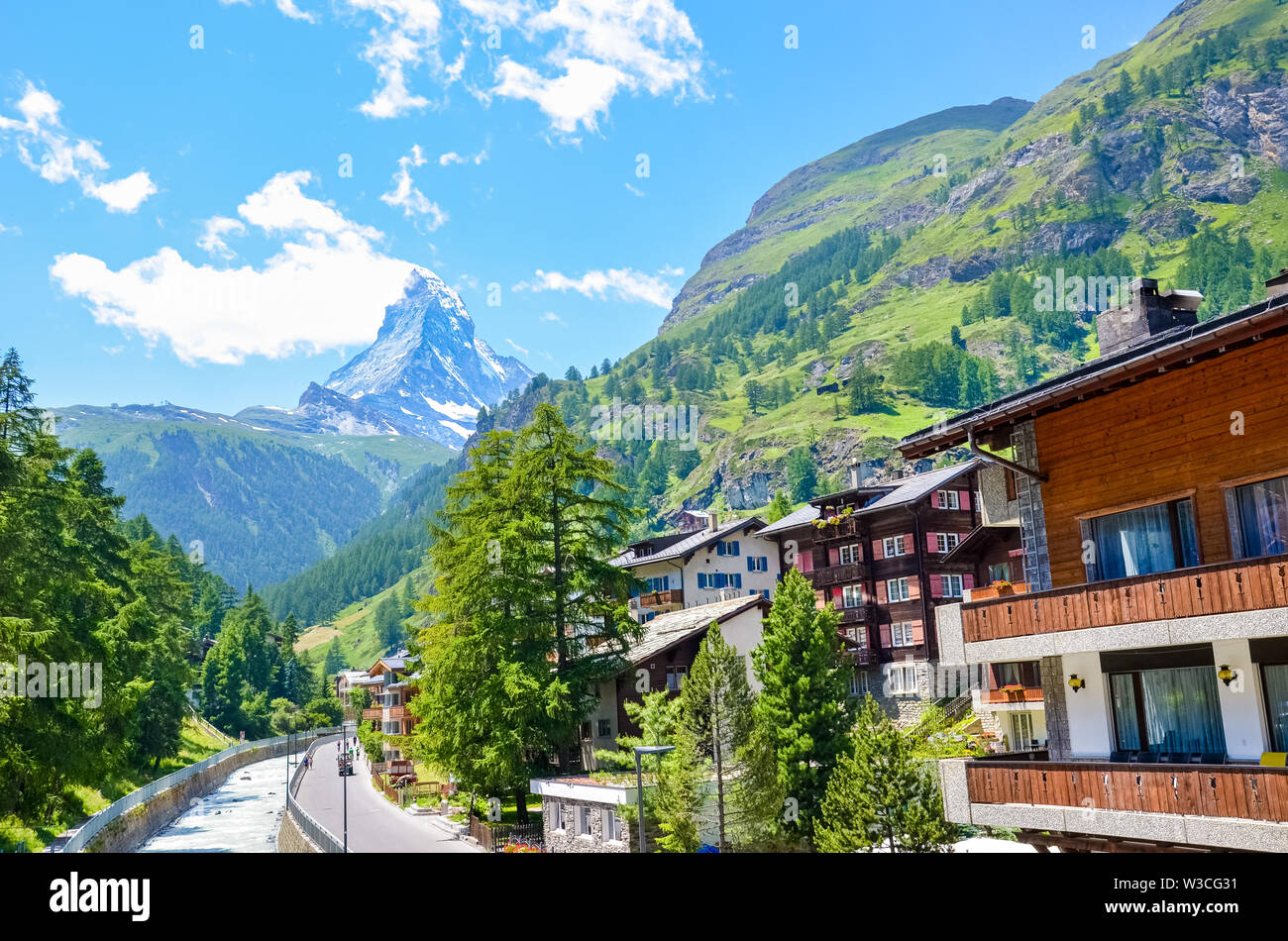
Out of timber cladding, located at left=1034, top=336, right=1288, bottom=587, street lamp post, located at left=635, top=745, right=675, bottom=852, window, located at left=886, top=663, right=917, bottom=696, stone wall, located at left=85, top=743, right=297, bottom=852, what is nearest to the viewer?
timber cladding, located at left=1034, top=336, right=1288, bottom=587

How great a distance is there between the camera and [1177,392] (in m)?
18.0

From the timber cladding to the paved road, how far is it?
106 feet

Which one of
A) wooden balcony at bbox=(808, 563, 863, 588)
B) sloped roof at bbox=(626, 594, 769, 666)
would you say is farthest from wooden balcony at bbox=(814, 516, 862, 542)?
sloped roof at bbox=(626, 594, 769, 666)

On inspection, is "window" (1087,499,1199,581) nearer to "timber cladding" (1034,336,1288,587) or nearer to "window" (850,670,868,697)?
"timber cladding" (1034,336,1288,587)

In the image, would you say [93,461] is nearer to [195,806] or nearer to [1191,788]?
[195,806]

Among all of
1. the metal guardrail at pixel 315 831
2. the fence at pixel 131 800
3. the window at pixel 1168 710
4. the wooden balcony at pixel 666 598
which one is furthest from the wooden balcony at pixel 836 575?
the window at pixel 1168 710

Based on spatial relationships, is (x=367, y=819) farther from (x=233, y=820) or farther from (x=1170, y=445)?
(x=1170, y=445)

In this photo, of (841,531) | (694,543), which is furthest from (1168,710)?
(694,543)

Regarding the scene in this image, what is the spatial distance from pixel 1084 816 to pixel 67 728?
1430 inches

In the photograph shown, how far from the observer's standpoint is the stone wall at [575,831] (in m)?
37.2

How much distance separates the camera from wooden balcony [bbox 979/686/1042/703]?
38.6 meters

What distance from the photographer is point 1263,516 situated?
17.0 m

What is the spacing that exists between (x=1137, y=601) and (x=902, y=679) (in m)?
47.8

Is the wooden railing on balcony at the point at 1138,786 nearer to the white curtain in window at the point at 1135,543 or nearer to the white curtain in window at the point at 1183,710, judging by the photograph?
the white curtain in window at the point at 1183,710
